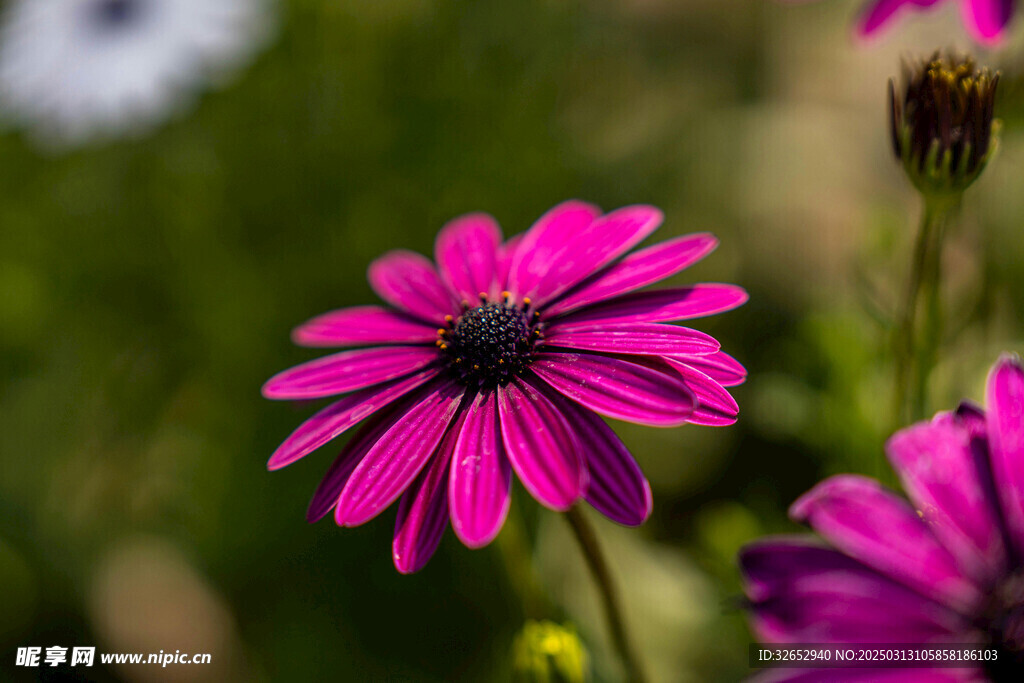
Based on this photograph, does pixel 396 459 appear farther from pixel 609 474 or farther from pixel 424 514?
pixel 609 474

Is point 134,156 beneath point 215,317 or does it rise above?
above

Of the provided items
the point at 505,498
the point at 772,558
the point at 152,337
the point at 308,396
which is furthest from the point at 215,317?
the point at 772,558

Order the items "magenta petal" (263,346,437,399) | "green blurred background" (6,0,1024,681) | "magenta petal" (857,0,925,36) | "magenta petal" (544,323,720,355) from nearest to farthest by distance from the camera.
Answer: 1. "magenta petal" (544,323,720,355)
2. "magenta petal" (263,346,437,399)
3. "magenta petal" (857,0,925,36)
4. "green blurred background" (6,0,1024,681)

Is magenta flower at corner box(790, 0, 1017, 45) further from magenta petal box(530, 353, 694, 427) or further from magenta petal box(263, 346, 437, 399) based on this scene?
magenta petal box(263, 346, 437, 399)

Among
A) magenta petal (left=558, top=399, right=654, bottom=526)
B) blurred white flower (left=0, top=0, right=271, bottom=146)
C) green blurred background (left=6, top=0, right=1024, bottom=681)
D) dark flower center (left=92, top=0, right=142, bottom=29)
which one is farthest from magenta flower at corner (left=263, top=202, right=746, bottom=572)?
dark flower center (left=92, top=0, right=142, bottom=29)

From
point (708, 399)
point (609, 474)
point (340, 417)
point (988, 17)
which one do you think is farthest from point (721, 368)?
point (988, 17)

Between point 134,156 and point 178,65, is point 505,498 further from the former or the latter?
point 134,156
